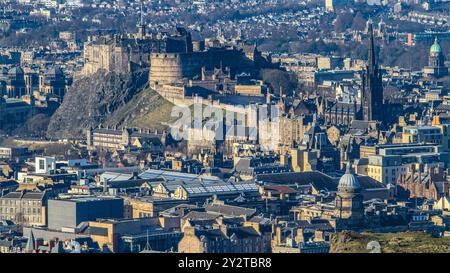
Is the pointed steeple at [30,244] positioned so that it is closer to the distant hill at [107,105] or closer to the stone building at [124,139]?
the stone building at [124,139]

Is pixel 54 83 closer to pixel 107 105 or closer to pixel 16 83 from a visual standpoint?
pixel 16 83

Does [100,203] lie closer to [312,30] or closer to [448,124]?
[448,124]

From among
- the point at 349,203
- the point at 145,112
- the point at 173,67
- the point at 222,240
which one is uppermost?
the point at 173,67

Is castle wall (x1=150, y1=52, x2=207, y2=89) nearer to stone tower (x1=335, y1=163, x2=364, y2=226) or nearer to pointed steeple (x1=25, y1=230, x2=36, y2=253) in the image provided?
stone tower (x1=335, y1=163, x2=364, y2=226)

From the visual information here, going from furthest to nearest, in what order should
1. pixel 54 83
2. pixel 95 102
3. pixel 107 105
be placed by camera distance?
pixel 54 83 < pixel 95 102 < pixel 107 105

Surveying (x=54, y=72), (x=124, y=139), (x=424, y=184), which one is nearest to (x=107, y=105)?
(x=124, y=139)

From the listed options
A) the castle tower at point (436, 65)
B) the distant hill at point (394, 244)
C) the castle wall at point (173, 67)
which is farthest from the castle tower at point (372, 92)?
the distant hill at point (394, 244)

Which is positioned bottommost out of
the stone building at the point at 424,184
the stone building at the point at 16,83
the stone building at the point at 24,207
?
the stone building at the point at 24,207

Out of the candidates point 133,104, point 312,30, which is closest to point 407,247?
point 133,104

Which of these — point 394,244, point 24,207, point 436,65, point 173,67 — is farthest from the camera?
point 436,65
